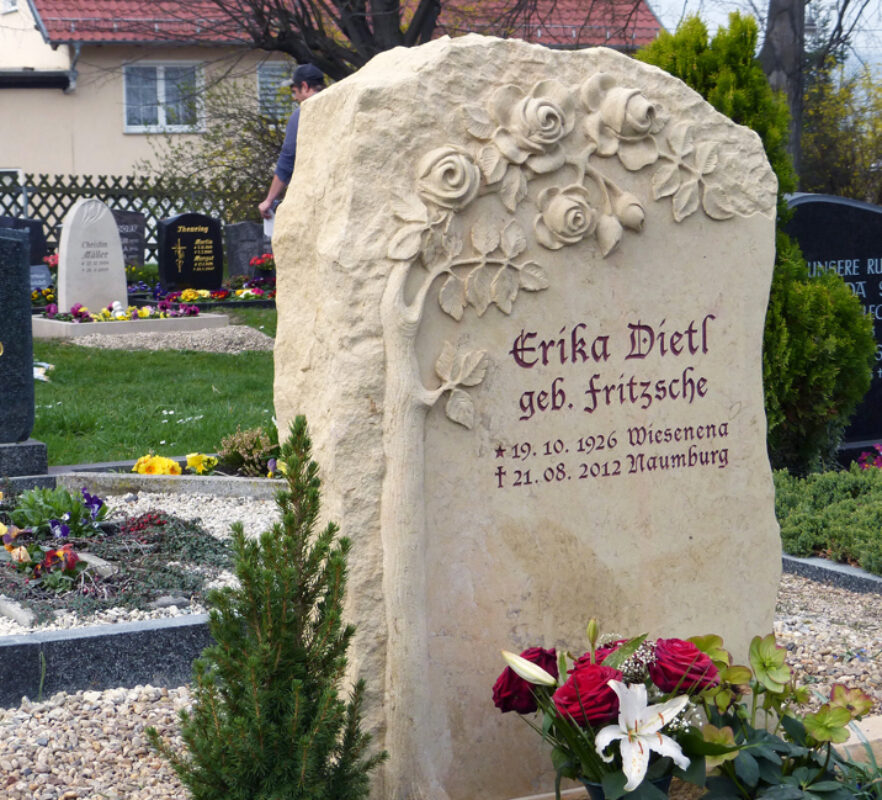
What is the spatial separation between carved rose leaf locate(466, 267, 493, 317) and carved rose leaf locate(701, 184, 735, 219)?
749mm

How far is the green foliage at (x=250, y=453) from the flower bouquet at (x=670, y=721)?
163 inches

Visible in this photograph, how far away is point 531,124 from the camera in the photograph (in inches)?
121

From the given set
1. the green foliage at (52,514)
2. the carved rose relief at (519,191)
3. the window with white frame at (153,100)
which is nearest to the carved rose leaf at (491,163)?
the carved rose relief at (519,191)

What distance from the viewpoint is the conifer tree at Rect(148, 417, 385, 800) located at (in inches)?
98.8

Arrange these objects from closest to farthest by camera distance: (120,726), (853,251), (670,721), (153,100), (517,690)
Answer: (670,721), (517,690), (120,726), (853,251), (153,100)

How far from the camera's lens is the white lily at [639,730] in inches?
102

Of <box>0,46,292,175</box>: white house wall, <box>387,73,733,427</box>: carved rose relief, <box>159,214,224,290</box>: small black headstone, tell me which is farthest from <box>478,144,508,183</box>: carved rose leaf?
<box>0,46,292,175</box>: white house wall

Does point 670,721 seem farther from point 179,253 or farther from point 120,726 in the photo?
point 179,253

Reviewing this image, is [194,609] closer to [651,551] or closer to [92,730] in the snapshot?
[92,730]

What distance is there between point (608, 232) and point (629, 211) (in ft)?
0.29

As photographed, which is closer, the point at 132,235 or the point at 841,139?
the point at 132,235

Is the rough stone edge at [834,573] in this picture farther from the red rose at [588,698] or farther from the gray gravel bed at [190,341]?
the gray gravel bed at [190,341]

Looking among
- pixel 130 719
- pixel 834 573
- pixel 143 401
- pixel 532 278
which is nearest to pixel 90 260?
pixel 143 401

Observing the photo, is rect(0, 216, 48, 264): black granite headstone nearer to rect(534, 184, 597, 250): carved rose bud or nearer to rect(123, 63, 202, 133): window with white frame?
rect(123, 63, 202, 133): window with white frame
